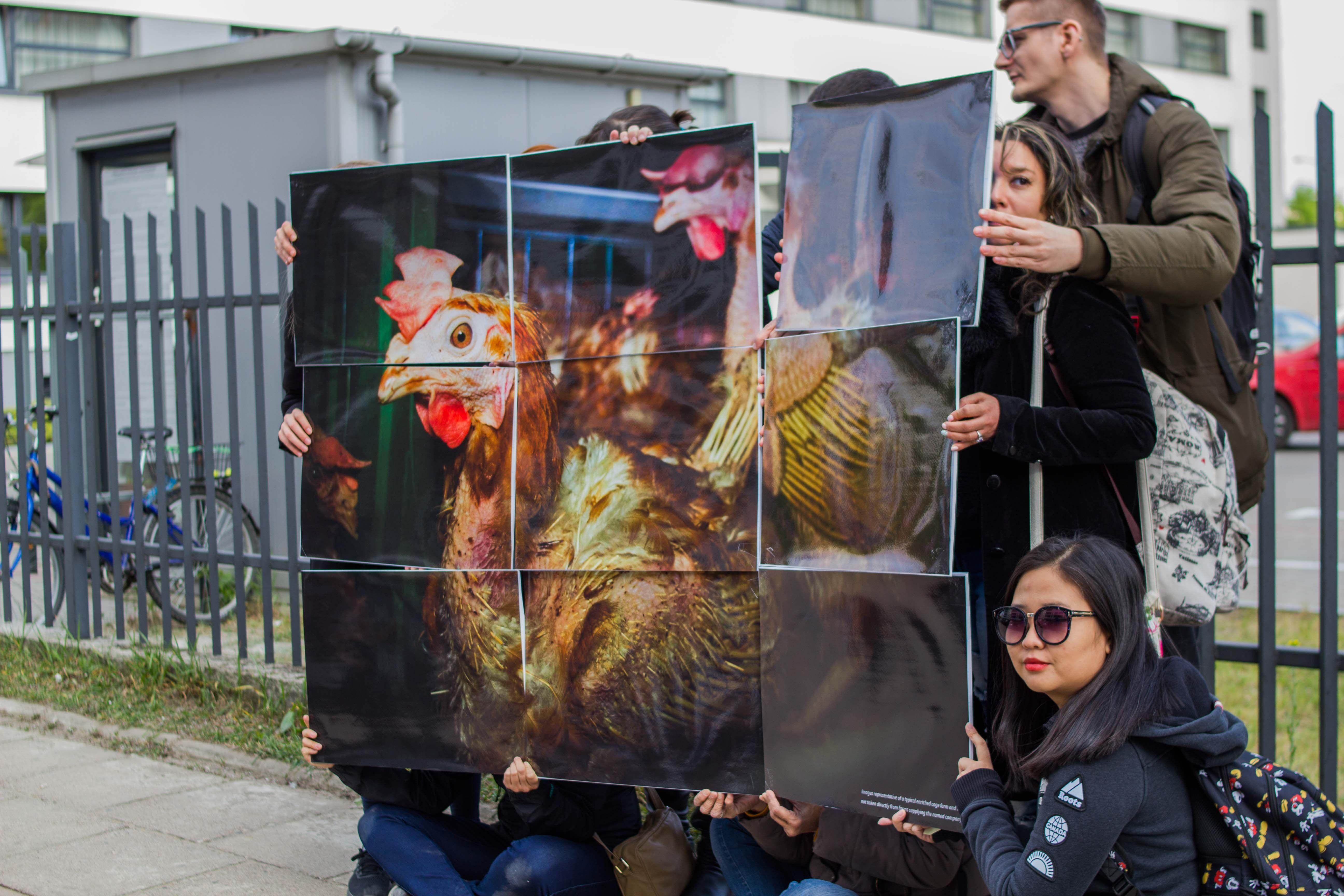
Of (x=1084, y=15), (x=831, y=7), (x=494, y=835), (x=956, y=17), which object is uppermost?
(x=956, y=17)

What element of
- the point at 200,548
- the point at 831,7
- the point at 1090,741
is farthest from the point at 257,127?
the point at 831,7

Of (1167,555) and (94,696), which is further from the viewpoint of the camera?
(94,696)

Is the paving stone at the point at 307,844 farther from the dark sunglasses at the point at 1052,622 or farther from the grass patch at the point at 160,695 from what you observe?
the dark sunglasses at the point at 1052,622

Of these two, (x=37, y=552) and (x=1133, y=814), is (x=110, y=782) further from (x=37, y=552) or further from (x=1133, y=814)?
(x=1133, y=814)

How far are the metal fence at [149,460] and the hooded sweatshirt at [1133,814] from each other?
1736 millimetres

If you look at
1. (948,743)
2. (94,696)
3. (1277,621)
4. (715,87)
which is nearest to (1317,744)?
(1277,621)

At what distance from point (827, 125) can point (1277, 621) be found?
5.81m

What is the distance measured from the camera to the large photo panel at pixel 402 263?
2.78 meters

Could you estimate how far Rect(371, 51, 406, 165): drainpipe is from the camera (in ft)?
21.7

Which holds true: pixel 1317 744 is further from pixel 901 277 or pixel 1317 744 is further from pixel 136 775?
pixel 136 775

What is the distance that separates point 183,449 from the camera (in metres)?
5.71

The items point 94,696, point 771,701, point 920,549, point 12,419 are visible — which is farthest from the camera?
point 12,419

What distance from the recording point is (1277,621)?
281 inches

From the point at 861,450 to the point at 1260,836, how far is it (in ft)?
3.01
